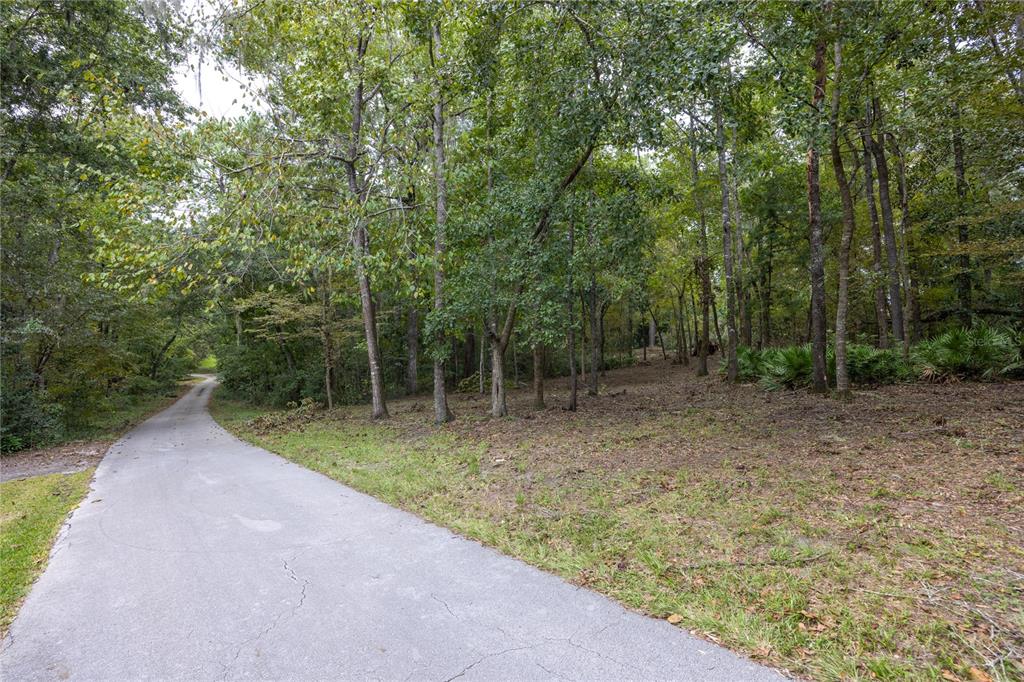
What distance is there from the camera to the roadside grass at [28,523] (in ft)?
11.7

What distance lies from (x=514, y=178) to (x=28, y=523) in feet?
33.2

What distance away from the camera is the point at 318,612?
2992mm

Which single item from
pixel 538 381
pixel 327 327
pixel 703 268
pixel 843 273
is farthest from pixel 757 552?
pixel 703 268

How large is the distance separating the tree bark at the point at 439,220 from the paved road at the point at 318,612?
19.1ft

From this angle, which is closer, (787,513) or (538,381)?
(787,513)

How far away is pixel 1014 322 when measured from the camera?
11.9 m

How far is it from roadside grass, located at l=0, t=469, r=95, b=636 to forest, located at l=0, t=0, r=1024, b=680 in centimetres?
281

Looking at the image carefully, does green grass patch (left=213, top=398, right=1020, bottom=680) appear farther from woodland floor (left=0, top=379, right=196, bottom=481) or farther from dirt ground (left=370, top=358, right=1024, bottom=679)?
woodland floor (left=0, top=379, right=196, bottom=481)

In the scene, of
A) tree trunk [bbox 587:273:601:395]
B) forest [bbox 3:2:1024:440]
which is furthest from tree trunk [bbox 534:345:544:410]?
forest [bbox 3:2:1024:440]

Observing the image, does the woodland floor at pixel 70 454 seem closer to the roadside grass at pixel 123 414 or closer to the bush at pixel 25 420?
the roadside grass at pixel 123 414

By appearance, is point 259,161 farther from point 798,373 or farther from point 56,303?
point 798,373

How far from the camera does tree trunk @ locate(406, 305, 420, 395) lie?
18.7 metres

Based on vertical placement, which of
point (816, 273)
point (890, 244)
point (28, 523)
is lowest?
point (28, 523)

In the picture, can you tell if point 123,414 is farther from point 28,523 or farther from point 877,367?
point 877,367
